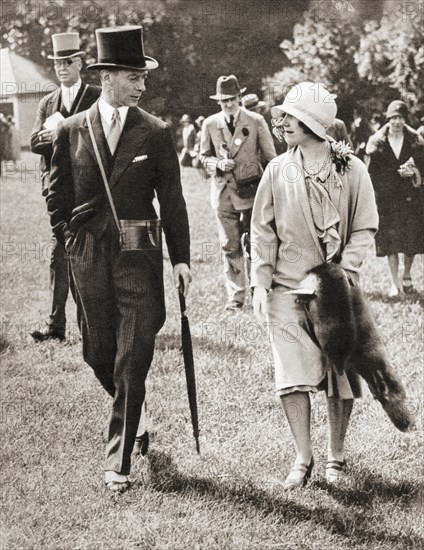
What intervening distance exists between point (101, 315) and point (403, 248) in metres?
6.67

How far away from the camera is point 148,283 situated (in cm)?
528

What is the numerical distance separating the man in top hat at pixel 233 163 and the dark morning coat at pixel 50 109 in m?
2.34

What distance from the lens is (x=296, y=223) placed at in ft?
17.2

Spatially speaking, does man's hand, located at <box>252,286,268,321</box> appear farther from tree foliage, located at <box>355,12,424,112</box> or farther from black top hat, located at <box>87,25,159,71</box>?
tree foliage, located at <box>355,12,424,112</box>

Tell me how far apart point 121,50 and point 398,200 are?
707 centimetres

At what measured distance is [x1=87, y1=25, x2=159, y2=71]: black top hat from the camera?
5148 millimetres

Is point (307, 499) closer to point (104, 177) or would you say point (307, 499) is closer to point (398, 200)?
point (104, 177)

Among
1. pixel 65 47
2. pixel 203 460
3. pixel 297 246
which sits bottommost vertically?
pixel 203 460

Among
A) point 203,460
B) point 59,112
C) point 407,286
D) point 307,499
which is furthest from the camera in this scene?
point 407,286

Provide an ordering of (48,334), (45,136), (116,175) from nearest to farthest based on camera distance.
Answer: (116,175) → (45,136) → (48,334)

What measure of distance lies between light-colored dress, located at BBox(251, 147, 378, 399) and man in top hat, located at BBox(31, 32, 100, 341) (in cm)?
284

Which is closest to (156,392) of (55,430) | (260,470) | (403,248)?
(55,430)

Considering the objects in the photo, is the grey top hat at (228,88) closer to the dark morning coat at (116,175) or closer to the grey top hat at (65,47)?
the grey top hat at (65,47)

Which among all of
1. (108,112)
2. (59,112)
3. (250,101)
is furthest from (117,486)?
(250,101)
